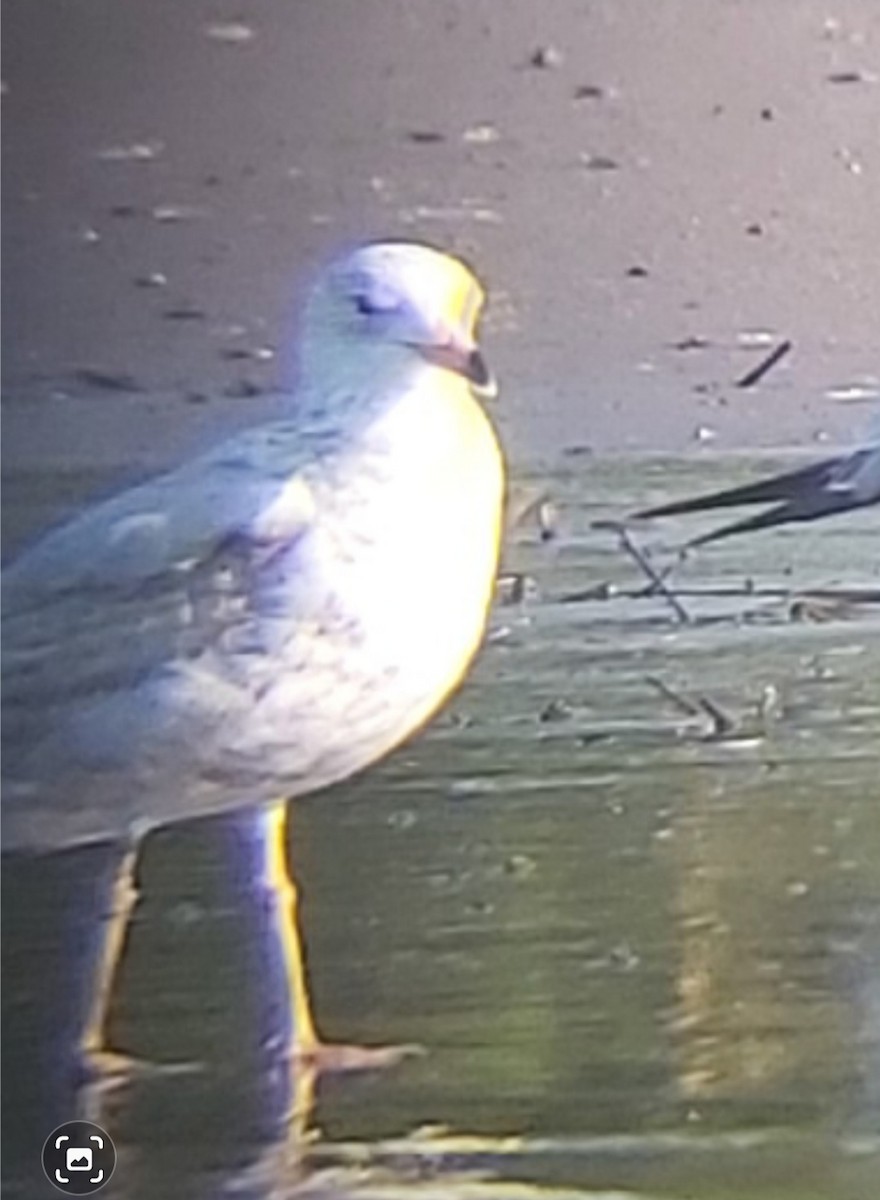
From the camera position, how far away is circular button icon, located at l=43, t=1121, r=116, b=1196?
3.91 feet

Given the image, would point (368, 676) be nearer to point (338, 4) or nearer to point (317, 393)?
point (317, 393)

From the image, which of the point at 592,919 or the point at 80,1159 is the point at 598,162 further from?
the point at 80,1159

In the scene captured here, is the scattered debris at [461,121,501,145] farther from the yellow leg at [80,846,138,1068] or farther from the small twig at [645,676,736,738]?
the yellow leg at [80,846,138,1068]

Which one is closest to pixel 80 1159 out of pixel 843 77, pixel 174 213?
pixel 174 213

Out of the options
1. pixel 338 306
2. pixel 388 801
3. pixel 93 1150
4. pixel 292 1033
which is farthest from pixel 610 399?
pixel 93 1150

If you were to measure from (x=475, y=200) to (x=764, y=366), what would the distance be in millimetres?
201

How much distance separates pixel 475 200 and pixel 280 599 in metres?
0.26

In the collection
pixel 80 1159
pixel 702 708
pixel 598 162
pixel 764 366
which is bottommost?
pixel 80 1159

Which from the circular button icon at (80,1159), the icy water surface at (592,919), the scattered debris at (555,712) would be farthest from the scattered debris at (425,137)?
the circular button icon at (80,1159)

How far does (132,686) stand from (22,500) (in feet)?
0.42

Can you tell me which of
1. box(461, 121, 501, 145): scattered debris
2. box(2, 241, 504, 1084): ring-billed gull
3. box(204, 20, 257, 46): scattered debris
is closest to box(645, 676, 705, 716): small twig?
box(2, 241, 504, 1084): ring-billed gull

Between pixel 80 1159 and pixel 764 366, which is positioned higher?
pixel 764 366

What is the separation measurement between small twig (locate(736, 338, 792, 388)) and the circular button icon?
59 centimetres

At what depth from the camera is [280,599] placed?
120cm
